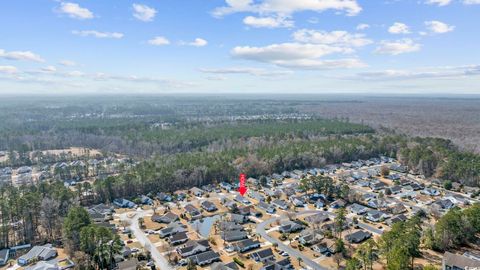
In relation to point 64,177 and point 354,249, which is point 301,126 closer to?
point 64,177

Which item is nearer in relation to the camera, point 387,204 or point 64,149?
point 387,204

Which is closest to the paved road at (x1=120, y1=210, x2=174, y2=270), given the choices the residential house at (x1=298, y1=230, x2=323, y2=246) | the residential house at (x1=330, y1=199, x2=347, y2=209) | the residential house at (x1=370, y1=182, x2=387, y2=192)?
the residential house at (x1=298, y1=230, x2=323, y2=246)

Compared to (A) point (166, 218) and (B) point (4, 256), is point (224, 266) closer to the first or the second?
(A) point (166, 218)

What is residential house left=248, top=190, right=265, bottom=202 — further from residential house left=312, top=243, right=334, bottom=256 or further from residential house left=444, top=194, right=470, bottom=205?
residential house left=444, top=194, right=470, bottom=205

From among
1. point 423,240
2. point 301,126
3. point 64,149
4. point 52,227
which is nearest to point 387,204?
point 423,240

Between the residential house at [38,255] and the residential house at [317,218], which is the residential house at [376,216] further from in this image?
the residential house at [38,255]

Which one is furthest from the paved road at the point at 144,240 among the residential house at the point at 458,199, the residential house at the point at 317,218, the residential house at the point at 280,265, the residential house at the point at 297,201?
the residential house at the point at 458,199
